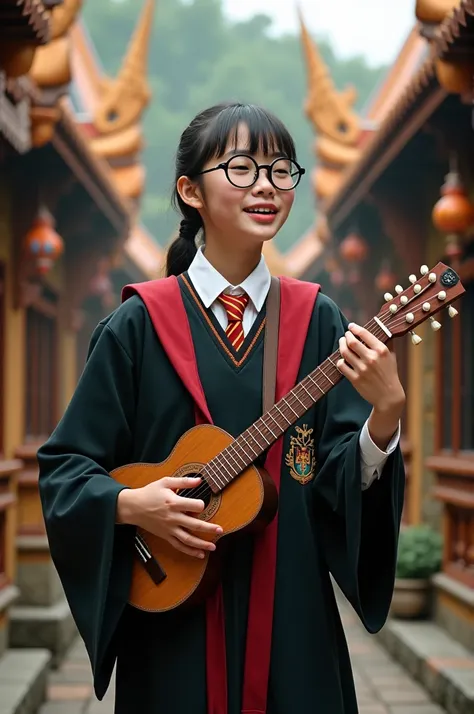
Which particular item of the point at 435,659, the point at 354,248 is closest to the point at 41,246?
the point at 435,659

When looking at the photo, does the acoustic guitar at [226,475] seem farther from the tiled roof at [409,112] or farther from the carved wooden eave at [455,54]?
the carved wooden eave at [455,54]

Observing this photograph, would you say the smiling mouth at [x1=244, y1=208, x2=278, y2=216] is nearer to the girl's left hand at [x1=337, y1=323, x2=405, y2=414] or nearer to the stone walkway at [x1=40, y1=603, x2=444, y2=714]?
the girl's left hand at [x1=337, y1=323, x2=405, y2=414]

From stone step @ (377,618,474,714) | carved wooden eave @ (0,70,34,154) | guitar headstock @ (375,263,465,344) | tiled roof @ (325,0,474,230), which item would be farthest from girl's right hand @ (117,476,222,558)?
carved wooden eave @ (0,70,34,154)

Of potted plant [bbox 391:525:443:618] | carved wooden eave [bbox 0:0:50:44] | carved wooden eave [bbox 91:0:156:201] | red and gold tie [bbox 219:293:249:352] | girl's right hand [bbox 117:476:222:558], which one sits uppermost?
carved wooden eave [bbox 91:0:156:201]

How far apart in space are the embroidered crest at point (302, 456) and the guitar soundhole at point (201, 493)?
7.0 inches

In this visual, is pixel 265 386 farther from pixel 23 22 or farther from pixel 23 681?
pixel 23 681

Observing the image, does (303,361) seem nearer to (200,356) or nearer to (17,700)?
(200,356)

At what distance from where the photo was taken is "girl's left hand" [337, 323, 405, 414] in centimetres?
233

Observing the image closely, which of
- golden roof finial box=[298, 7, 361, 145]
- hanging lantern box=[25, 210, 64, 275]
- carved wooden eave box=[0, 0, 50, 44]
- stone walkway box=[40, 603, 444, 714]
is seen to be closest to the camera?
carved wooden eave box=[0, 0, 50, 44]

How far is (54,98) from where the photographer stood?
6.79 metres

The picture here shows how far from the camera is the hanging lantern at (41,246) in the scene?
7.66 meters

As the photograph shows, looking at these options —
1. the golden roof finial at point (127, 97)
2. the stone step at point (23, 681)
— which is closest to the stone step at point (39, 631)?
the stone step at point (23, 681)

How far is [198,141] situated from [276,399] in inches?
23.6

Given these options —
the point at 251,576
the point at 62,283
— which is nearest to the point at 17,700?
the point at 251,576
